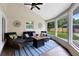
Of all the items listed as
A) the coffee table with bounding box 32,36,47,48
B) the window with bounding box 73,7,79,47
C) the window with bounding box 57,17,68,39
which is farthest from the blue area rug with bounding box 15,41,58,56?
the window with bounding box 73,7,79,47

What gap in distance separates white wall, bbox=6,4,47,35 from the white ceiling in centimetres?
9

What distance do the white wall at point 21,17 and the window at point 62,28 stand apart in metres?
0.31

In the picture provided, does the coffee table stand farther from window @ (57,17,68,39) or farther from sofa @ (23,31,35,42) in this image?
window @ (57,17,68,39)

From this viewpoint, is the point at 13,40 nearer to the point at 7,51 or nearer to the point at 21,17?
the point at 7,51

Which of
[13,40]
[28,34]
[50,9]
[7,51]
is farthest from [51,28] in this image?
[7,51]

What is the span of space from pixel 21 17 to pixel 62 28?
861mm

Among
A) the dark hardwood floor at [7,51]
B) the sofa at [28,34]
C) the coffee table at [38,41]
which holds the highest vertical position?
the sofa at [28,34]

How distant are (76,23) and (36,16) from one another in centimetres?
→ 82

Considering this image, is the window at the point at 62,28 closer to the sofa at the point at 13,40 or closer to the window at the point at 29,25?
the window at the point at 29,25

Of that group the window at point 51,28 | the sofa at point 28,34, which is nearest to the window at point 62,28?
the window at point 51,28

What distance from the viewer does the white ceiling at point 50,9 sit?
218 cm

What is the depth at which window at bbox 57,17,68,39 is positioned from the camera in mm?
2294

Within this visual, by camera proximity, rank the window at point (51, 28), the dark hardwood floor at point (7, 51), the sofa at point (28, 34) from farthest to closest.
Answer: the window at point (51, 28), the sofa at point (28, 34), the dark hardwood floor at point (7, 51)

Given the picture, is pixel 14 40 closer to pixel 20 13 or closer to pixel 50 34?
pixel 20 13
